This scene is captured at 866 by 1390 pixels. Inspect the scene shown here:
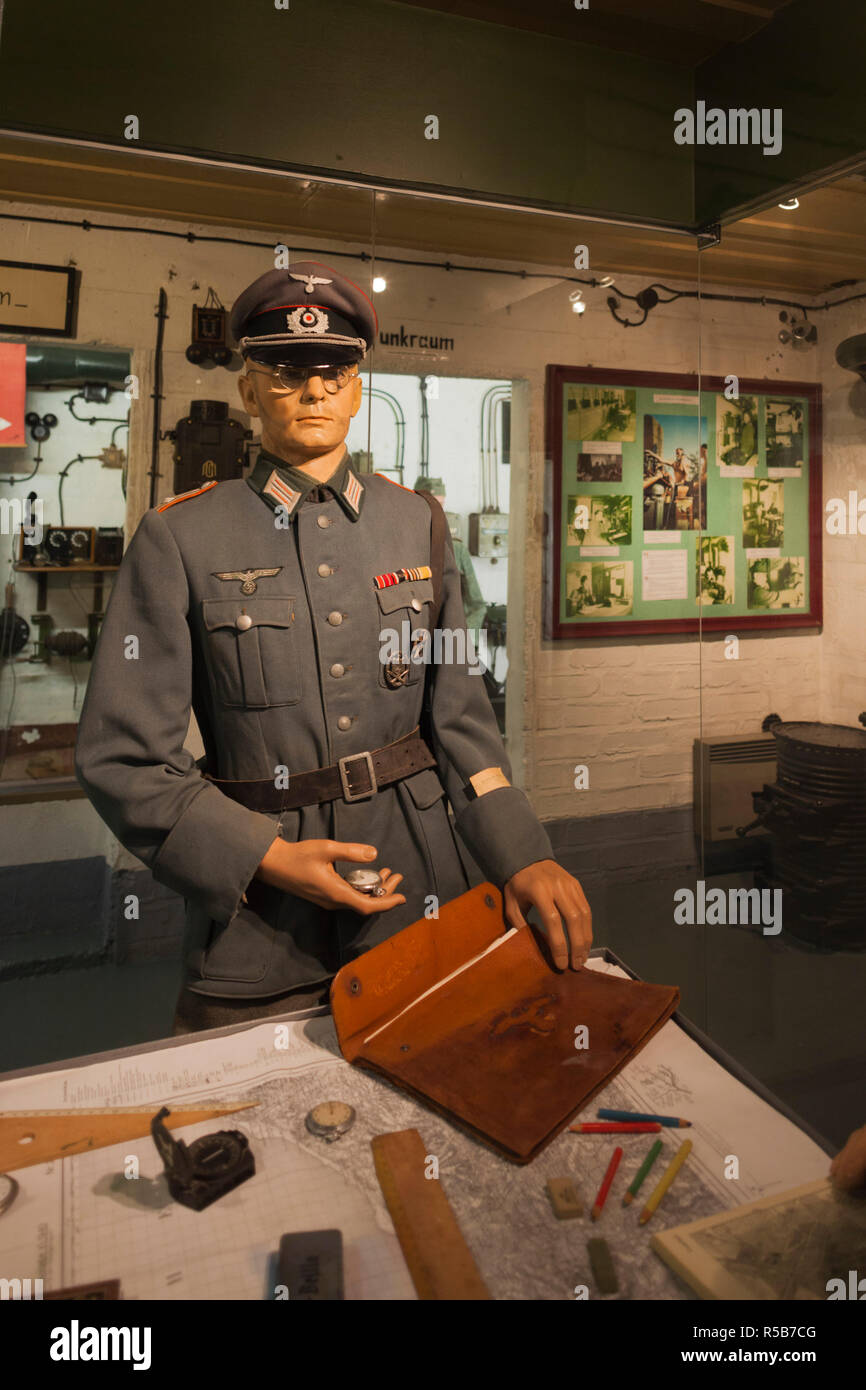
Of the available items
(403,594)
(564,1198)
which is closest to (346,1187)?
(564,1198)

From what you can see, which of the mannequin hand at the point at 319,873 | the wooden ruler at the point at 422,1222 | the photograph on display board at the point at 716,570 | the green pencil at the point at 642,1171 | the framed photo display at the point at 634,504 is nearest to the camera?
the wooden ruler at the point at 422,1222

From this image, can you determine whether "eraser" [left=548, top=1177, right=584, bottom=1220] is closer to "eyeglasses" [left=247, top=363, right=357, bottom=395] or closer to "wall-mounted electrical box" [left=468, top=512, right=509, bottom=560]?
"eyeglasses" [left=247, top=363, right=357, bottom=395]

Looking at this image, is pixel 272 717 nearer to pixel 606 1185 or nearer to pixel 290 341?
pixel 290 341

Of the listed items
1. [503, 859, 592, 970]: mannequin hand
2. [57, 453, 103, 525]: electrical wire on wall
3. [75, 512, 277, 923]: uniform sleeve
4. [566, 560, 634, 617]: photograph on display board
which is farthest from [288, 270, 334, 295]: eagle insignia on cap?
[566, 560, 634, 617]: photograph on display board

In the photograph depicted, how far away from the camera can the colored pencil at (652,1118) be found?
92 cm

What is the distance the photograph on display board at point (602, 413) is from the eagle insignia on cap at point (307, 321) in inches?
69.0

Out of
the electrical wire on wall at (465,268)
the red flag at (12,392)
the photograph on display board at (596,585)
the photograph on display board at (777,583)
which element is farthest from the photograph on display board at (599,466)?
the red flag at (12,392)

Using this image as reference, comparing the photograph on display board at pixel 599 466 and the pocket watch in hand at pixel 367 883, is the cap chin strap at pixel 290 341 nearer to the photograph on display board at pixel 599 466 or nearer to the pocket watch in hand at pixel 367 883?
the pocket watch in hand at pixel 367 883

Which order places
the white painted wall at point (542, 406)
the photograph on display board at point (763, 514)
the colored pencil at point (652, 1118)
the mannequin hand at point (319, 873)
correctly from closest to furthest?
the colored pencil at point (652, 1118) < the mannequin hand at point (319, 873) < the photograph on display board at point (763, 514) < the white painted wall at point (542, 406)

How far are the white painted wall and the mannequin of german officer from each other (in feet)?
3.74

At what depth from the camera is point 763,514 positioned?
2365 millimetres

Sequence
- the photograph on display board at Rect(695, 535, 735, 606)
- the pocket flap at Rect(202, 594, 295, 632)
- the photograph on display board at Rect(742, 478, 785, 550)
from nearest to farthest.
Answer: the pocket flap at Rect(202, 594, 295, 632), the photograph on display board at Rect(742, 478, 785, 550), the photograph on display board at Rect(695, 535, 735, 606)

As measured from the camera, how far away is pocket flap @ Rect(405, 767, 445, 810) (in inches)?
55.6
